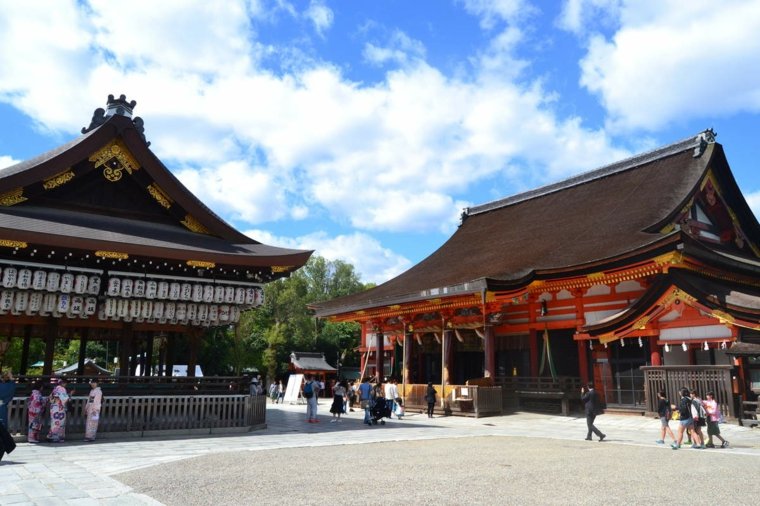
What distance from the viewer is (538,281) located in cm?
1983

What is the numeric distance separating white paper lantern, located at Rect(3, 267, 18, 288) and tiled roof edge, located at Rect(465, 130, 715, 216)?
23698mm

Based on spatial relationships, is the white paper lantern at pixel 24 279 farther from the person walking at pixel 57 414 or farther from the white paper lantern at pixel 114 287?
the person walking at pixel 57 414

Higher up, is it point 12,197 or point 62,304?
point 12,197

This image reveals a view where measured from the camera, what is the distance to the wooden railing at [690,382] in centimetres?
1473

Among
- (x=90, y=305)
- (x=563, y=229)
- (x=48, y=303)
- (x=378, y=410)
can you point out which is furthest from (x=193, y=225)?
(x=563, y=229)

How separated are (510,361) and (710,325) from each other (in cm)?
860

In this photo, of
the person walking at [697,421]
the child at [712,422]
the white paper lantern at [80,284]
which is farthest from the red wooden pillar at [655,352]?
the white paper lantern at [80,284]

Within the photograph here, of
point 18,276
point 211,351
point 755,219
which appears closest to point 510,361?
point 755,219

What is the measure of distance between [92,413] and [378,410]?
776 centimetres

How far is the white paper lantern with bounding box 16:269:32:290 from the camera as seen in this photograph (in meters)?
12.3

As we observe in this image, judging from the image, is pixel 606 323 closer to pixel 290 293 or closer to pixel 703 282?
pixel 703 282

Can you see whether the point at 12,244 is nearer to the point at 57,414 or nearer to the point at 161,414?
the point at 57,414

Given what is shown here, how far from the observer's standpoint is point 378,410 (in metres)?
16.6

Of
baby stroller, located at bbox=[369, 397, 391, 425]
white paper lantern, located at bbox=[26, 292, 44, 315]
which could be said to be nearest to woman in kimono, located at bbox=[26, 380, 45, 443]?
white paper lantern, located at bbox=[26, 292, 44, 315]
